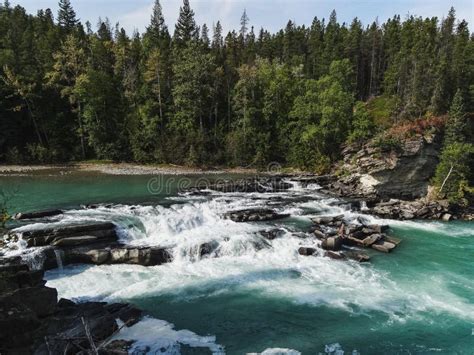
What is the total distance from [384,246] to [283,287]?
8.63 m

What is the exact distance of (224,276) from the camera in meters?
18.4

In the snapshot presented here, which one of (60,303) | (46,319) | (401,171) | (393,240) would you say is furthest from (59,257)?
(401,171)

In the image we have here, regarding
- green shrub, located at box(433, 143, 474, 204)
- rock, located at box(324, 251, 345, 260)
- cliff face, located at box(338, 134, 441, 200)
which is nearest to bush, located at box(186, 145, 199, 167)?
cliff face, located at box(338, 134, 441, 200)

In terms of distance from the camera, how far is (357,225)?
83.6 feet

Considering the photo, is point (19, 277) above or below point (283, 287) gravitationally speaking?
above

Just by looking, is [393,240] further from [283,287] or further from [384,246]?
[283,287]

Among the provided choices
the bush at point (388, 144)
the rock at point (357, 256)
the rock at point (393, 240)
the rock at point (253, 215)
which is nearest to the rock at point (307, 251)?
the rock at point (357, 256)

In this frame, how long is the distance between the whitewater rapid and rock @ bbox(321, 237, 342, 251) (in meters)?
0.72

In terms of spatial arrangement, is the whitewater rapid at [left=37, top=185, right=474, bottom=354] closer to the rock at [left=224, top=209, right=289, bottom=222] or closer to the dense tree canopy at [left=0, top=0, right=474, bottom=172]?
the rock at [left=224, top=209, right=289, bottom=222]

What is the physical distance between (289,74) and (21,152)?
151ft

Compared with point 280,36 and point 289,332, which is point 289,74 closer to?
point 280,36

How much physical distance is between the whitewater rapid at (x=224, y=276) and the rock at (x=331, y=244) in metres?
0.72

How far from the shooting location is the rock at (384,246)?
71.8 feet

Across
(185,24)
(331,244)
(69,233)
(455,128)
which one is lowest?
(331,244)
